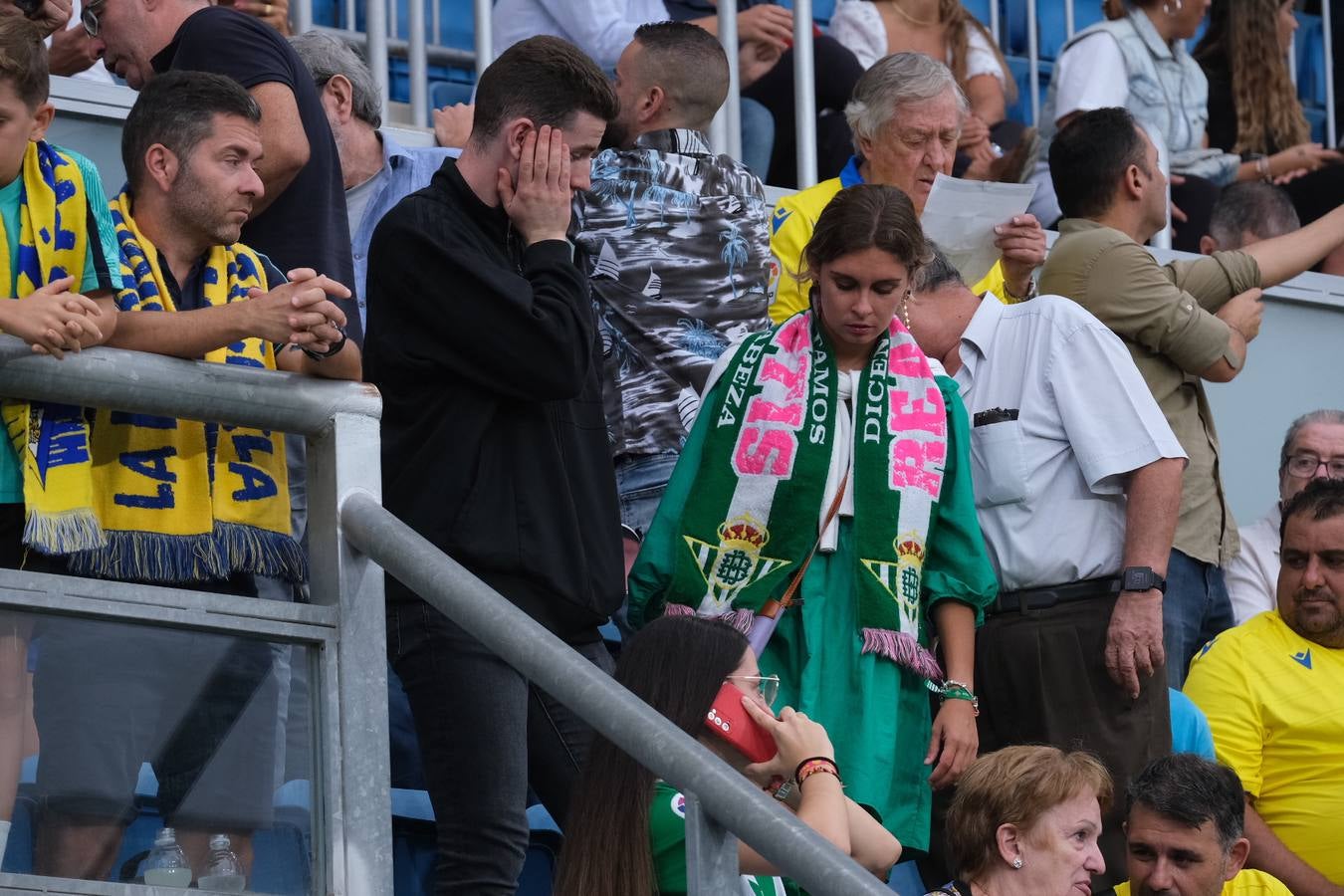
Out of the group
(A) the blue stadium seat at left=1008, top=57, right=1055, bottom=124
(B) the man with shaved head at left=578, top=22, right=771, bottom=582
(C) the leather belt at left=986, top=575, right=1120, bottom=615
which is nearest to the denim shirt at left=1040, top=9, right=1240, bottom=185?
(A) the blue stadium seat at left=1008, top=57, right=1055, bottom=124

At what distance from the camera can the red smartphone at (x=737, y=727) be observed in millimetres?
3402

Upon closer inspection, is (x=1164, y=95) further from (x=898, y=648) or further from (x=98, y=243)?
(x=98, y=243)

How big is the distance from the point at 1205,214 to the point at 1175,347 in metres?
2.60

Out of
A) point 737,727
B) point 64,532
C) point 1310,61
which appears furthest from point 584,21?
point 1310,61

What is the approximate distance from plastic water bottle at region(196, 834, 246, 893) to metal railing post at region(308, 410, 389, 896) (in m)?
0.13

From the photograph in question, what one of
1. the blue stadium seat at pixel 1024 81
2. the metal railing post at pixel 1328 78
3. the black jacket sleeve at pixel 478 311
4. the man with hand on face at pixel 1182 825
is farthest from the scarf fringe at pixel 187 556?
the metal railing post at pixel 1328 78

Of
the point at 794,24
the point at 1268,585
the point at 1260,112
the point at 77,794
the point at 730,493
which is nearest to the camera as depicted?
the point at 77,794

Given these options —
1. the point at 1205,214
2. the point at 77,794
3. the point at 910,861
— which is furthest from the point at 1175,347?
the point at 77,794

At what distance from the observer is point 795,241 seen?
5.60 metres

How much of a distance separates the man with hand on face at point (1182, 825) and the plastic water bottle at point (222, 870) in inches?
82.2

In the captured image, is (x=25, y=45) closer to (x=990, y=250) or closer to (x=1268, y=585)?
(x=990, y=250)

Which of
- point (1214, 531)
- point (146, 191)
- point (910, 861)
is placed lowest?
point (910, 861)

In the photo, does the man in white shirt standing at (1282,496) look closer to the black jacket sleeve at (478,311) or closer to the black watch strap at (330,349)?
the black jacket sleeve at (478,311)

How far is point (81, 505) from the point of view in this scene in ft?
10.5
